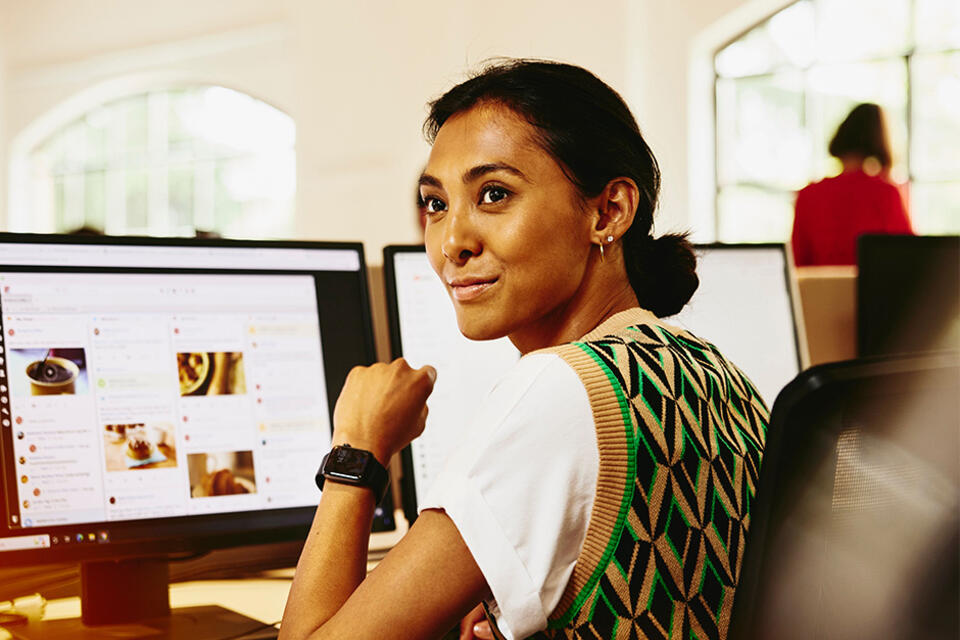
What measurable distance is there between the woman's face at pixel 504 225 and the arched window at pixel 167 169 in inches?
242

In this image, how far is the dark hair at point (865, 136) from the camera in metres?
3.65

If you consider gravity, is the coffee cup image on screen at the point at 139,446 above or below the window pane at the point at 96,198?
below

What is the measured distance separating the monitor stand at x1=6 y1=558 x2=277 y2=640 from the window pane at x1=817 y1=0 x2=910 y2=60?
204 inches

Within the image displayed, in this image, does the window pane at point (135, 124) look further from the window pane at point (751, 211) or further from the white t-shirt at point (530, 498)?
the white t-shirt at point (530, 498)

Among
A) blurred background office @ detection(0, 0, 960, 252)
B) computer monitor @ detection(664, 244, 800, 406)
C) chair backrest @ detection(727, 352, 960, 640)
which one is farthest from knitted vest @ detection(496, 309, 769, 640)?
blurred background office @ detection(0, 0, 960, 252)

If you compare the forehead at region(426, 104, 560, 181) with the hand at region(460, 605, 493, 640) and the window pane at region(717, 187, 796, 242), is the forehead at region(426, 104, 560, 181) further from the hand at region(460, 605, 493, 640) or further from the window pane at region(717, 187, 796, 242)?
the window pane at region(717, 187, 796, 242)

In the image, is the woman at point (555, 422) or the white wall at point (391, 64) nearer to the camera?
the woman at point (555, 422)

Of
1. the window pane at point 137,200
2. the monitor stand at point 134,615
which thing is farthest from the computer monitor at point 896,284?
the window pane at point 137,200

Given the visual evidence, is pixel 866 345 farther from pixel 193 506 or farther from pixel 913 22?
pixel 913 22

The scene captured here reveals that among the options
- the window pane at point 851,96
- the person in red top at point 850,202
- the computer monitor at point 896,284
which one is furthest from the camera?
the window pane at point 851,96

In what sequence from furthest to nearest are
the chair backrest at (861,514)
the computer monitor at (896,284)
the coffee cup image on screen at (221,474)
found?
the computer monitor at (896,284) → the coffee cup image on screen at (221,474) → the chair backrest at (861,514)

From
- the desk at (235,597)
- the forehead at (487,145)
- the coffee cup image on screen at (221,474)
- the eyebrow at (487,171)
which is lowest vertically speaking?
the desk at (235,597)

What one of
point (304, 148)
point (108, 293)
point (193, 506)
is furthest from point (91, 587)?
point (304, 148)

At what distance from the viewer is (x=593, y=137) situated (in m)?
0.94
